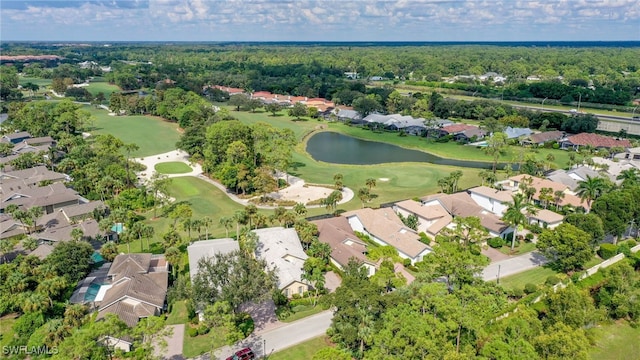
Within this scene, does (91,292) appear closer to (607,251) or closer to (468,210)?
(468,210)

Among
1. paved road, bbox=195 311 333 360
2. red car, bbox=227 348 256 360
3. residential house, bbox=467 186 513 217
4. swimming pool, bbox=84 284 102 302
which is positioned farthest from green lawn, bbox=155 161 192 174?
red car, bbox=227 348 256 360

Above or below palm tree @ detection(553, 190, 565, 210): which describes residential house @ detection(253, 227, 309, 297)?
below

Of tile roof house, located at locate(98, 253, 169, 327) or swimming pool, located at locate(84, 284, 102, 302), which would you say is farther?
swimming pool, located at locate(84, 284, 102, 302)

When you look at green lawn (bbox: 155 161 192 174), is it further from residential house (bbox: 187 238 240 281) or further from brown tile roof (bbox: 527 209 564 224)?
brown tile roof (bbox: 527 209 564 224)

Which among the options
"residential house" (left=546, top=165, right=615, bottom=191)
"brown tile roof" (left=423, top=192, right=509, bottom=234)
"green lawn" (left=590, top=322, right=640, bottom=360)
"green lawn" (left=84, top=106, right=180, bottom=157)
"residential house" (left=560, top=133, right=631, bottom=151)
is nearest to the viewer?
"green lawn" (left=590, top=322, right=640, bottom=360)

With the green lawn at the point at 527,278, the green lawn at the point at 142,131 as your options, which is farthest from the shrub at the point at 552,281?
the green lawn at the point at 142,131

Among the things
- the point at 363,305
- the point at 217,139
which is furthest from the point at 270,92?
the point at 363,305

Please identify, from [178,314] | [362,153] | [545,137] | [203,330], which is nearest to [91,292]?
[178,314]
